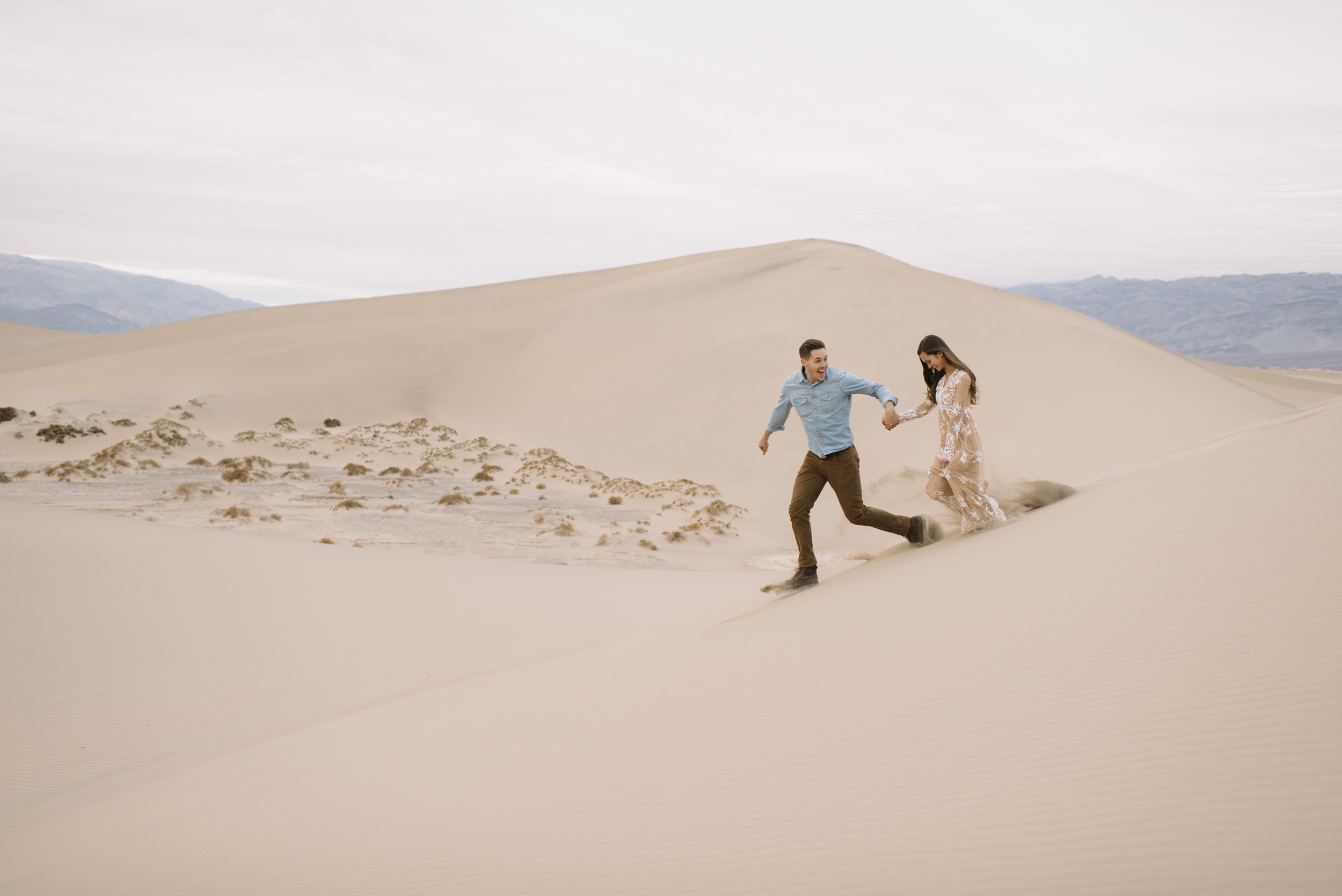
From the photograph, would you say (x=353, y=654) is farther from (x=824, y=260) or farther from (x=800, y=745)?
(x=824, y=260)

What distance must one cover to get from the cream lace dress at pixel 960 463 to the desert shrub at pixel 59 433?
1078 inches

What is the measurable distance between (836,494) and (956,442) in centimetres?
99

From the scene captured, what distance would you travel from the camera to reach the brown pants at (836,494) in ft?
18.4

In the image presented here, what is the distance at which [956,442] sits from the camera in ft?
18.9

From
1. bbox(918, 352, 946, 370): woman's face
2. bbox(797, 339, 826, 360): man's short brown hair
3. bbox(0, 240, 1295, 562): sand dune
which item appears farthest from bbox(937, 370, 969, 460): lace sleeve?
bbox(0, 240, 1295, 562): sand dune

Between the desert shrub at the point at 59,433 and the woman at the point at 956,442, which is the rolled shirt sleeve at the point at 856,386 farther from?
the desert shrub at the point at 59,433

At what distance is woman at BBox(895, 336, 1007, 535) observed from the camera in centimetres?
576

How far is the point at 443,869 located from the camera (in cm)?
275

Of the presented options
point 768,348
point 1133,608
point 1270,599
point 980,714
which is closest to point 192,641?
point 980,714

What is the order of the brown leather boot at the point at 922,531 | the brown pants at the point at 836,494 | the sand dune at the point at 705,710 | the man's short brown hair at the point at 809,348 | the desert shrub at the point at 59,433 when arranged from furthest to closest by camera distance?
1. the desert shrub at the point at 59,433
2. the brown leather boot at the point at 922,531
3. the brown pants at the point at 836,494
4. the man's short brown hair at the point at 809,348
5. the sand dune at the point at 705,710

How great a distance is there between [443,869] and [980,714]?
1.91 metres

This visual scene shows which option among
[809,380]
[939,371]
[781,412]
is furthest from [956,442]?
[781,412]

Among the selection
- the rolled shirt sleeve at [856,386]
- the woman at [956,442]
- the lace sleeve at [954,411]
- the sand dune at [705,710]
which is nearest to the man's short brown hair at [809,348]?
the rolled shirt sleeve at [856,386]

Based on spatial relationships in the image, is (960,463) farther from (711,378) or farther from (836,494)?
(711,378)
